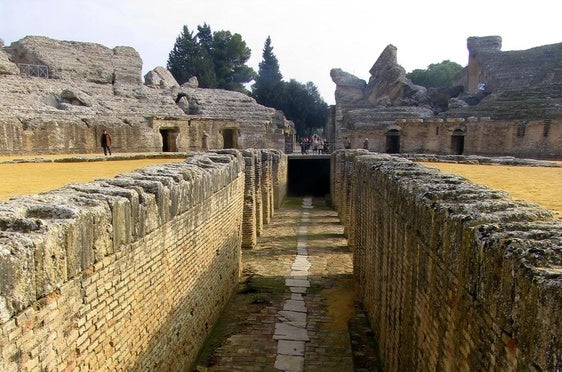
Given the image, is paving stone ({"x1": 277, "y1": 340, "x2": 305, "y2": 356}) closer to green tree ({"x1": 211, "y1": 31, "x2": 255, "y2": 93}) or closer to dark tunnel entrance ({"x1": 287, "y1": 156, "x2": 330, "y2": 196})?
dark tunnel entrance ({"x1": 287, "y1": 156, "x2": 330, "y2": 196})

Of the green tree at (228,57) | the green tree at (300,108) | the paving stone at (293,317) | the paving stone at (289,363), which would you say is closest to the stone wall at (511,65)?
the green tree at (300,108)

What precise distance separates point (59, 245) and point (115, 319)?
48.1 inches

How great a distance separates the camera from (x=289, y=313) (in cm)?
859

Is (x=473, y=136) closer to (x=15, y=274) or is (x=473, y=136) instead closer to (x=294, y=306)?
(x=294, y=306)

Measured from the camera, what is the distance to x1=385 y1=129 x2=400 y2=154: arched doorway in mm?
28844

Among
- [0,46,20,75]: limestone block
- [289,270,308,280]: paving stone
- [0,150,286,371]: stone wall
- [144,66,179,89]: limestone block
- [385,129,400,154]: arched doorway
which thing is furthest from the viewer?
[144,66,179,89]: limestone block

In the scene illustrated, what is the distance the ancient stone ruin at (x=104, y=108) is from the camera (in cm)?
2078

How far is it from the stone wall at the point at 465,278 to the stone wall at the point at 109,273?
8.99 ft

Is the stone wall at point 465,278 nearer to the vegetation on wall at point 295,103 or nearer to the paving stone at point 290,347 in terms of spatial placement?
the paving stone at point 290,347

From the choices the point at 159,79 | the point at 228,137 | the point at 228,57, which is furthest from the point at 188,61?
the point at 228,137

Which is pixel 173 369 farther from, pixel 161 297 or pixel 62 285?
pixel 62 285

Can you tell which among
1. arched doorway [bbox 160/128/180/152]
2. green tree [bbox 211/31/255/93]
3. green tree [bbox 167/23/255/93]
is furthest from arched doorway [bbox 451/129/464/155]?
green tree [bbox 211/31/255/93]

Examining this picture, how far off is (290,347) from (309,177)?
23.7 meters

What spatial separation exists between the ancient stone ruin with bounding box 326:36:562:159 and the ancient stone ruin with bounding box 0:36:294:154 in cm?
746
